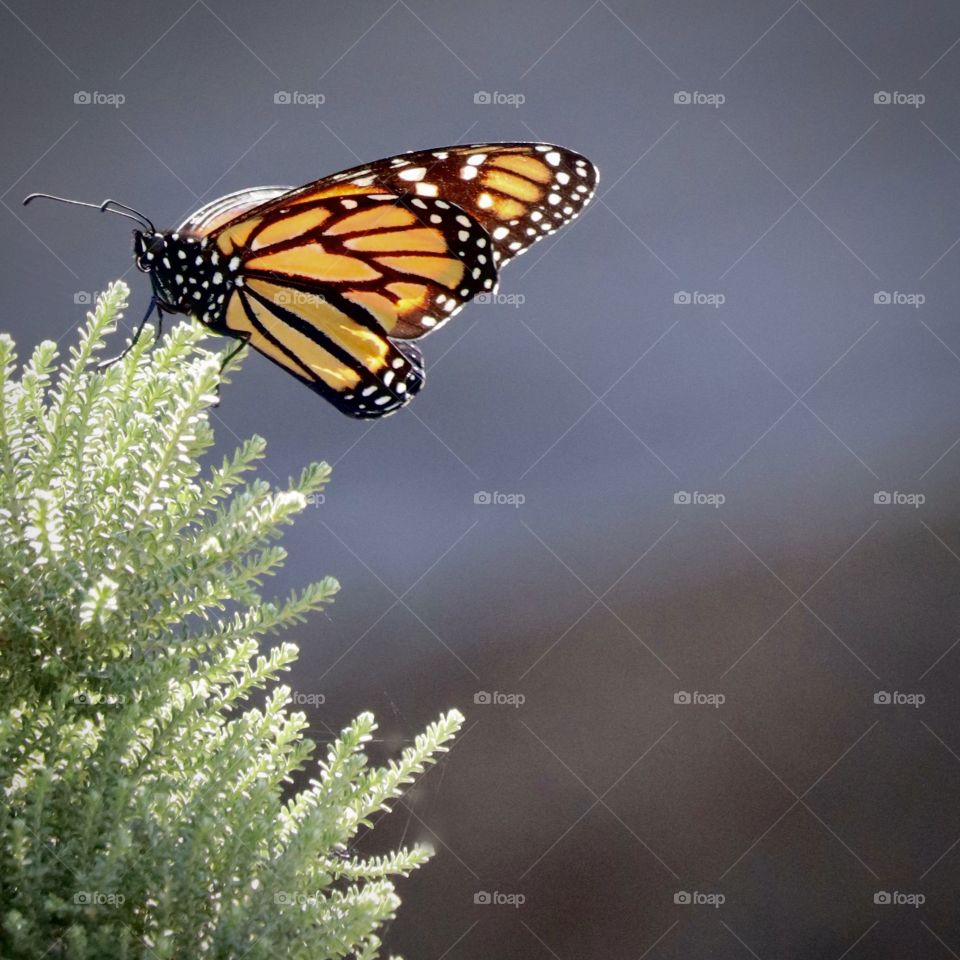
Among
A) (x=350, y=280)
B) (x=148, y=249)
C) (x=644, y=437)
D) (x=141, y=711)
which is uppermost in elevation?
(x=644, y=437)

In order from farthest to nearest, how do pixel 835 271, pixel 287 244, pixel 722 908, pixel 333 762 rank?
pixel 835 271 < pixel 722 908 < pixel 287 244 < pixel 333 762

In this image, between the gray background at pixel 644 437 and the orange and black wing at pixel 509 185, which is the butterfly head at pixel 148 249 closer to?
the orange and black wing at pixel 509 185

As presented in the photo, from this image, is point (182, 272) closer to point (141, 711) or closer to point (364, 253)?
point (364, 253)

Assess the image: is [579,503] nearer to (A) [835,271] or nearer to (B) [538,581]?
(B) [538,581]

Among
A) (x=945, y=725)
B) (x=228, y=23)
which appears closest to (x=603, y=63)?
(x=228, y=23)

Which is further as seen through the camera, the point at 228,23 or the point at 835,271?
the point at 835,271

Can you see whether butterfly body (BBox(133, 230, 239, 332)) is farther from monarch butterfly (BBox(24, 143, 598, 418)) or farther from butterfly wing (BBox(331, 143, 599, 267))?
butterfly wing (BBox(331, 143, 599, 267))

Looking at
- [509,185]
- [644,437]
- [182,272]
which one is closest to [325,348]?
[182,272]

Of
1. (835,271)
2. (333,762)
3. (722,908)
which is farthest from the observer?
(835,271)
